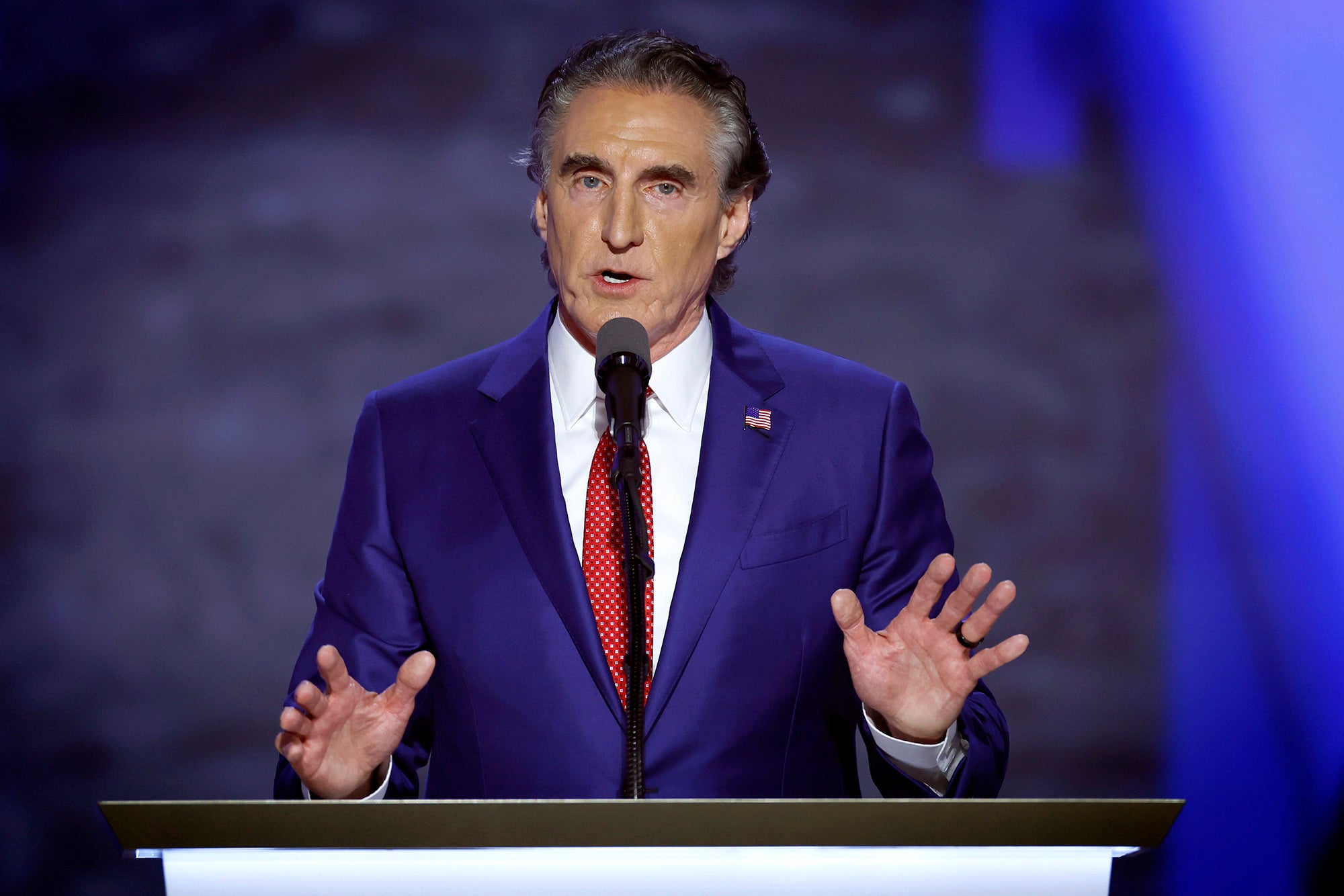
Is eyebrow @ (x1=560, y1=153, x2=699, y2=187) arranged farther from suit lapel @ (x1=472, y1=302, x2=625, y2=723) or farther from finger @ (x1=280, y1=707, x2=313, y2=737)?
finger @ (x1=280, y1=707, x2=313, y2=737)

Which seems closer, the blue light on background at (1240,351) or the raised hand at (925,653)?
the raised hand at (925,653)

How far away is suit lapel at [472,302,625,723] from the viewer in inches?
64.1

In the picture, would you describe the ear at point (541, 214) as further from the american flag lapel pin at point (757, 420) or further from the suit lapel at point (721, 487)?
the american flag lapel pin at point (757, 420)

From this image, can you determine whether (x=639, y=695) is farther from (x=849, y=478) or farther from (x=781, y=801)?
(x=849, y=478)

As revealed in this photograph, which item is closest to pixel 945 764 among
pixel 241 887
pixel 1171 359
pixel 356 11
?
pixel 241 887

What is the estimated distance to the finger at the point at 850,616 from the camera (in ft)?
4.20

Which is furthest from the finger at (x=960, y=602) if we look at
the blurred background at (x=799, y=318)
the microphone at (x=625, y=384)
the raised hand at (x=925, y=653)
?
the blurred background at (x=799, y=318)

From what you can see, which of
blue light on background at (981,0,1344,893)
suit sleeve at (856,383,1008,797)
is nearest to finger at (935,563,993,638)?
suit sleeve at (856,383,1008,797)

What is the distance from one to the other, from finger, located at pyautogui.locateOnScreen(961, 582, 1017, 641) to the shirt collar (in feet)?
2.07

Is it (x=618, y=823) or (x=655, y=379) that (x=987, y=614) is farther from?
(x=655, y=379)

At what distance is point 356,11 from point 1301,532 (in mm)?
2680

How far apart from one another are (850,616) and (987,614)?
0.15 m

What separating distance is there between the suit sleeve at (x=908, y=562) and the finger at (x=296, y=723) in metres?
0.72

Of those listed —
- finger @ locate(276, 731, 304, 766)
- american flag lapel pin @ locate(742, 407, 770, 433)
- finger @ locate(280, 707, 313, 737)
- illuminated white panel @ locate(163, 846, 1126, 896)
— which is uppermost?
american flag lapel pin @ locate(742, 407, 770, 433)
